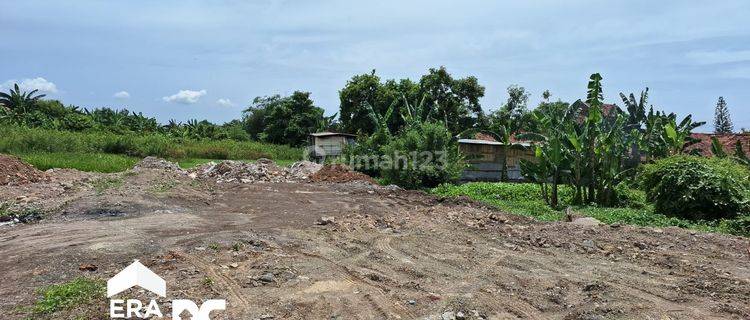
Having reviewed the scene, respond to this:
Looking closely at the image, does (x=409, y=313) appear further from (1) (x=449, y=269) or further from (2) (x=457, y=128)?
(2) (x=457, y=128)

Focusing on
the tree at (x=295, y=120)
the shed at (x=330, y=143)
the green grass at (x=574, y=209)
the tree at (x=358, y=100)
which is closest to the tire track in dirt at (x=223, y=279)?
the green grass at (x=574, y=209)

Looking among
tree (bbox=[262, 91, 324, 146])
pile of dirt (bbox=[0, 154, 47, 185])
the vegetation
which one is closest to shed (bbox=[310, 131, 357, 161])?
tree (bbox=[262, 91, 324, 146])

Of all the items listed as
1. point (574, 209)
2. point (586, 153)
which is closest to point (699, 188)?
point (574, 209)

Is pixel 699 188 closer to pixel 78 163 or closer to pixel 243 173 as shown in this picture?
pixel 243 173

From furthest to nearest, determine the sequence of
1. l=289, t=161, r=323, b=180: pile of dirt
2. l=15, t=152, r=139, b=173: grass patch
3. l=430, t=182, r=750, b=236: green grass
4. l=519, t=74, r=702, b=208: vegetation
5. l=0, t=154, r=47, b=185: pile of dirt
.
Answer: l=289, t=161, r=323, b=180: pile of dirt, l=15, t=152, r=139, b=173: grass patch, l=0, t=154, r=47, b=185: pile of dirt, l=519, t=74, r=702, b=208: vegetation, l=430, t=182, r=750, b=236: green grass

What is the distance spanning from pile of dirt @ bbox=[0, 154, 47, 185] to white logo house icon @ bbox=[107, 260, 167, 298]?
12.9 metres

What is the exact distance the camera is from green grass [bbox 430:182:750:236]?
11.3m

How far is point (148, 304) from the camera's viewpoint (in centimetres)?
543

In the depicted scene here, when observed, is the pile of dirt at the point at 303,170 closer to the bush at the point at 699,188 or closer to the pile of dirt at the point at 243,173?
the pile of dirt at the point at 243,173

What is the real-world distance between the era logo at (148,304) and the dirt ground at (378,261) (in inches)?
5.4

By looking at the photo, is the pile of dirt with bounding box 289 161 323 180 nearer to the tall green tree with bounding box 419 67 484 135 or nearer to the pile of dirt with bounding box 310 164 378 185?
the pile of dirt with bounding box 310 164 378 185

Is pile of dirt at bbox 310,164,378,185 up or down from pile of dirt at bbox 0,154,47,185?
down

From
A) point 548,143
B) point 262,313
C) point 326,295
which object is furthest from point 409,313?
point 548,143

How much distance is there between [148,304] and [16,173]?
15497 mm
